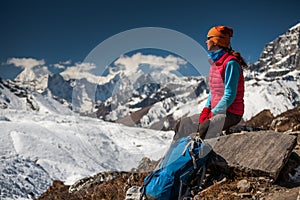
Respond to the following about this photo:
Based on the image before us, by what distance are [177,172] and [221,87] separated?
2.03 meters

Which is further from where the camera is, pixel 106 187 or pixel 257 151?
pixel 106 187

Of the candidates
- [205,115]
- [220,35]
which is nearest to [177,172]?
[205,115]

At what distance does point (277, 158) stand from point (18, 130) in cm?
2649

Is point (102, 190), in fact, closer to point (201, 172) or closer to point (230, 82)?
point (201, 172)

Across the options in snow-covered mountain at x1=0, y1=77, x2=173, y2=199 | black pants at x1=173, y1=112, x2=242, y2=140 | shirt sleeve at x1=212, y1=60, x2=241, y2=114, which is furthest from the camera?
snow-covered mountain at x1=0, y1=77, x2=173, y2=199

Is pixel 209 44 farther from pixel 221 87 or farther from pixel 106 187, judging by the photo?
pixel 106 187

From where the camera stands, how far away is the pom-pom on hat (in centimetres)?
623

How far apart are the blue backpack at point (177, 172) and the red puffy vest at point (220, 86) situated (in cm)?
106

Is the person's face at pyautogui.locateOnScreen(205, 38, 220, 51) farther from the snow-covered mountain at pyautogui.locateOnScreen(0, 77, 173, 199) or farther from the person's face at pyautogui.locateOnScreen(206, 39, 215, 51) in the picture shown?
the snow-covered mountain at pyautogui.locateOnScreen(0, 77, 173, 199)

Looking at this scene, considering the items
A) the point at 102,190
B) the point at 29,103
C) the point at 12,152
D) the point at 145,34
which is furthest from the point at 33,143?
the point at 29,103

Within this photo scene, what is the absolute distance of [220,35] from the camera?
624 cm

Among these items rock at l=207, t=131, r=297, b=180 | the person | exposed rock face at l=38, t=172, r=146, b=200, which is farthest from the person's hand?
exposed rock face at l=38, t=172, r=146, b=200

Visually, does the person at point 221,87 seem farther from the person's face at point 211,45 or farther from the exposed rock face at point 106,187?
the exposed rock face at point 106,187

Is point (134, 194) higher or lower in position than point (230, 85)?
lower
